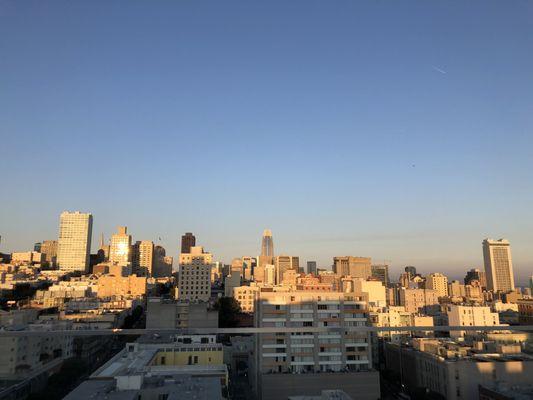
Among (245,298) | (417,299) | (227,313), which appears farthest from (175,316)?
(417,299)

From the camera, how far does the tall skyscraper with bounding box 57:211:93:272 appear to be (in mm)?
47625

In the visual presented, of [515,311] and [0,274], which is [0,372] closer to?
[0,274]

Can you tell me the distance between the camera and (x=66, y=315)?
18359mm

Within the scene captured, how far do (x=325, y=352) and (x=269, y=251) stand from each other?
82751 mm

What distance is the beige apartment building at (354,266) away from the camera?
51062 millimetres

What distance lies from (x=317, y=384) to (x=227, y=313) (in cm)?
1216

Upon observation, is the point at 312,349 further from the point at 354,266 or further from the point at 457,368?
the point at 354,266

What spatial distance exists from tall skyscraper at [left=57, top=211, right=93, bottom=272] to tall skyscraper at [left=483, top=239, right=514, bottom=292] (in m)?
45.5

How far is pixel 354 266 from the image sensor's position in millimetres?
51688

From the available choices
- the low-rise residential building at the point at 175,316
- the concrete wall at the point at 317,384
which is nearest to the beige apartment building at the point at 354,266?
the low-rise residential building at the point at 175,316

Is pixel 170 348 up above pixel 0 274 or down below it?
below

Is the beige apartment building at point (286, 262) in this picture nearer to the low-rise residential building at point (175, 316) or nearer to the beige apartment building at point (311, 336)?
the low-rise residential building at point (175, 316)

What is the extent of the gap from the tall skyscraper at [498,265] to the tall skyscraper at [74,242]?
45478 mm

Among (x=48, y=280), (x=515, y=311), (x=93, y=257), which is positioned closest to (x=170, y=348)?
(x=515, y=311)
